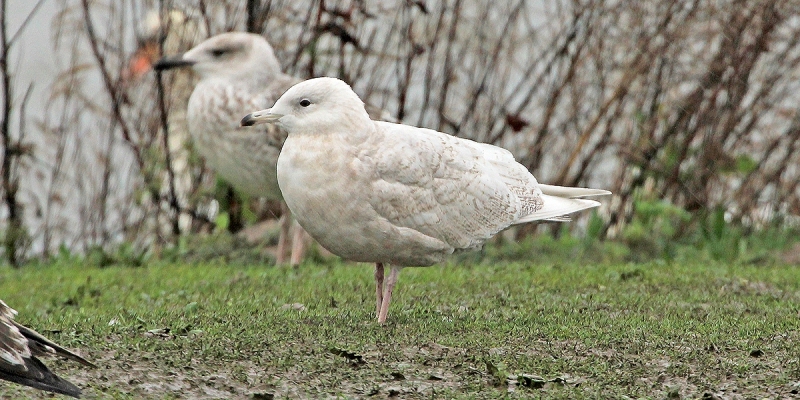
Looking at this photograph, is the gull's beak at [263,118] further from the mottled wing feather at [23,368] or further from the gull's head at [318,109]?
the mottled wing feather at [23,368]

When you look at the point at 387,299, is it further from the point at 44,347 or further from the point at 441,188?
the point at 44,347

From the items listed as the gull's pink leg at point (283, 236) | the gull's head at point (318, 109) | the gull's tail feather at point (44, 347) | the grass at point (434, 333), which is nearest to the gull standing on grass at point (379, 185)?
the gull's head at point (318, 109)

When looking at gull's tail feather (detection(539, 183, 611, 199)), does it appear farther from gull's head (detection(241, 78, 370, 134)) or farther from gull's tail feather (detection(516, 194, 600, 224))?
gull's head (detection(241, 78, 370, 134))

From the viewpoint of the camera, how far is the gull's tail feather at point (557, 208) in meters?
6.53

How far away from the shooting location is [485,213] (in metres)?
6.25

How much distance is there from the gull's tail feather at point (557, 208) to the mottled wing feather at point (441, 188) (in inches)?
3.4

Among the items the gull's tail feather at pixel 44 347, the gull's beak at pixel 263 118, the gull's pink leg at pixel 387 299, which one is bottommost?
the gull's tail feather at pixel 44 347

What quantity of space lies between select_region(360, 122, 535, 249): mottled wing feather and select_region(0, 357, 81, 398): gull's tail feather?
180cm

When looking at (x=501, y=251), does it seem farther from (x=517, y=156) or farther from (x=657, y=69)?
(x=657, y=69)

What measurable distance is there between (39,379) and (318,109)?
6.78 ft

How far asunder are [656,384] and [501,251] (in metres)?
4.90

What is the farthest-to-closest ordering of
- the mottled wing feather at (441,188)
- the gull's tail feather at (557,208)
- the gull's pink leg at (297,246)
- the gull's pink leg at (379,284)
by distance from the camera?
the gull's pink leg at (297,246), the gull's tail feather at (557,208), the gull's pink leg at (379,284), the mottled wing feather at (441,188)

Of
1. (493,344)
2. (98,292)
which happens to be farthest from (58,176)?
(493,344)

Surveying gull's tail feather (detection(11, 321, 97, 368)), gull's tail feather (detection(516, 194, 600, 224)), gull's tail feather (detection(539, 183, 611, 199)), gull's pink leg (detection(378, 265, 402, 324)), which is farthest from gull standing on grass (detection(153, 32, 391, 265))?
gull's tail feather (detection(11, 321, 97, 368))
